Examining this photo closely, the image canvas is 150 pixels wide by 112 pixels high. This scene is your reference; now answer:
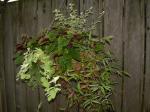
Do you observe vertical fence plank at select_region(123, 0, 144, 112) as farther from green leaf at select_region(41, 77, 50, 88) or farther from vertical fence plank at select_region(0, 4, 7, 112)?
vertical fence plank at select_region(0, 4, 7, 112)

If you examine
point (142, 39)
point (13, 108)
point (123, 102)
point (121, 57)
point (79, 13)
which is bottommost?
point (13, 108)

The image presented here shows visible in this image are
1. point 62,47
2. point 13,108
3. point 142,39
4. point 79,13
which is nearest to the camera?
point 62,47

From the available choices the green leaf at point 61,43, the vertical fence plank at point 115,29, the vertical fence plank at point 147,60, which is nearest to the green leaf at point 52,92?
the green leaf at point 61,43

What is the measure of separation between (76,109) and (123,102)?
0.45 meters

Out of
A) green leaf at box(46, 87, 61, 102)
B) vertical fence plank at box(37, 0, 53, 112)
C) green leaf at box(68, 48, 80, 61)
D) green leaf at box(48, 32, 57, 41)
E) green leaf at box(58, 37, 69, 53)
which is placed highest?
vertical fence plank at box(37, 0, 53, 112)

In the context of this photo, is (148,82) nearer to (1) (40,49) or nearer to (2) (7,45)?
(1) (40,49)

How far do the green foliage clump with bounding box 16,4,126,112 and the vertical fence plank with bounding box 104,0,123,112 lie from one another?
0.75ft

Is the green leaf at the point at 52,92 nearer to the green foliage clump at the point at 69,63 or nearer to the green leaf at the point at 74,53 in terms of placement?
the green foliage clump at the point at 69,63

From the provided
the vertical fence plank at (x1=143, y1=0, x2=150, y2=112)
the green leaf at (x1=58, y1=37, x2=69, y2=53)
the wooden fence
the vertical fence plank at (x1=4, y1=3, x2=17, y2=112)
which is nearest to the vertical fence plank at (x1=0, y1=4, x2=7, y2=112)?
the vertical fence plank at (x1=4, y1=3, x2=17, y2=112)

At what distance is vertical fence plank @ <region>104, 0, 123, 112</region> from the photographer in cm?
237

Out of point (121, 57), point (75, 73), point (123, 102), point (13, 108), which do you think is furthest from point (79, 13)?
point (13, 108)

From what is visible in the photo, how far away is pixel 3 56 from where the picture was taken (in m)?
3.06

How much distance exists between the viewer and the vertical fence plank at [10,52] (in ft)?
9.60

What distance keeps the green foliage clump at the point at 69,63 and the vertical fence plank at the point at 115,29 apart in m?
0.23
